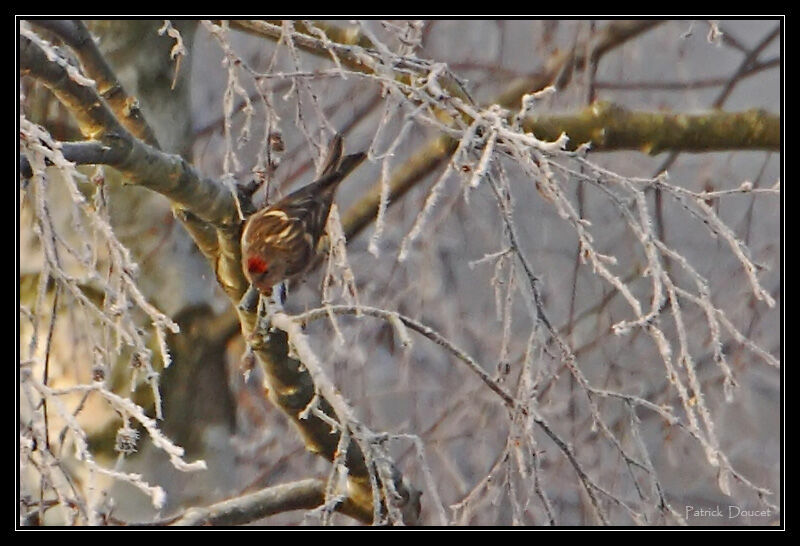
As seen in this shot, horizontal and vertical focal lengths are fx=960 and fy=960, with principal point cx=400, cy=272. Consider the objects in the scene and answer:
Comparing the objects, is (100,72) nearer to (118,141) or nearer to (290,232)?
(118,141)

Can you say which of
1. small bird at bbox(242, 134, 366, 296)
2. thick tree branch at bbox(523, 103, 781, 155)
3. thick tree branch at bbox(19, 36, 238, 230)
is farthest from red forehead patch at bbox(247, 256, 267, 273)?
thick tree branch at bbox(523, 103, 781, 155)

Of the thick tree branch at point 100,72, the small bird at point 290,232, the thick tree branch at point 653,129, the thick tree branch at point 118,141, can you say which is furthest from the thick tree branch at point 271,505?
the thick tree branch at point 653,129

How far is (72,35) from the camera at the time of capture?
2.08m

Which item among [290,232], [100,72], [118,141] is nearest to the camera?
[118,141]

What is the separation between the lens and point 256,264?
83.4 inches

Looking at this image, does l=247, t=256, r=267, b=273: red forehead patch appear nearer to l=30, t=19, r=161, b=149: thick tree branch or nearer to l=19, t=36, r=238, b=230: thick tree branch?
l=19, t=36, r=238, b=230: thick tree branch

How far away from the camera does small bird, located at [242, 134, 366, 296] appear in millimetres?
2094

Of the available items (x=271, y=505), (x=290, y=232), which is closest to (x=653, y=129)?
(x=290, y=232)

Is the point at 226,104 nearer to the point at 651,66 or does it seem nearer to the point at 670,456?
the point at 651,66

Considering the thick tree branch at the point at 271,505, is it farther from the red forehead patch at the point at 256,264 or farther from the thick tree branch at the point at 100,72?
the thick tree branch at the point at 100,72

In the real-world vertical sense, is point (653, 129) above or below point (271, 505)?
above

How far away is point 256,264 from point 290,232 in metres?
0.11
